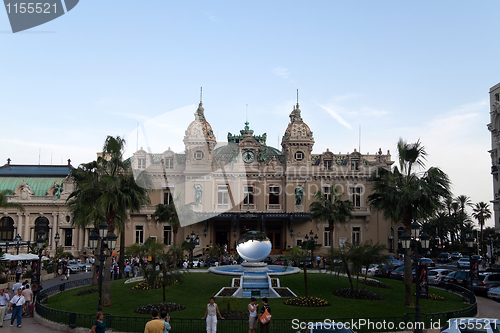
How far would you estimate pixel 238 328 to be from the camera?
58.2ft

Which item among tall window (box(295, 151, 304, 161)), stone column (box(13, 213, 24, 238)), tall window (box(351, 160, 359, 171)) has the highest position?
tall window (box(295, 151, 304, 161))

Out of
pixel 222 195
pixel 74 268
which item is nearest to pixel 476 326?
pixel 74 268

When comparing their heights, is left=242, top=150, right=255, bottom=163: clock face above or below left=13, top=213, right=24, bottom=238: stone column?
above

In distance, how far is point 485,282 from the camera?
29562 millimetres

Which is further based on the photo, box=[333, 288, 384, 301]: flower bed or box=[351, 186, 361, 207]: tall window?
box=[351, 186, 361, 207]: tall window

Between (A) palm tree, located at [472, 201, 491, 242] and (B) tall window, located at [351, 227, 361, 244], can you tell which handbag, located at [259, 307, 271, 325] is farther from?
(A) palm tree, located at [472, 201, 491, 242]

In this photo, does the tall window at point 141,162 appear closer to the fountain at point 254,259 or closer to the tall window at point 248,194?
the tall window at point 248,194

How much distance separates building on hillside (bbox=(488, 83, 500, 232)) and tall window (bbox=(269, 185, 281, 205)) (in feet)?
83.9

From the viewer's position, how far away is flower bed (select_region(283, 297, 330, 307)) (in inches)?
913

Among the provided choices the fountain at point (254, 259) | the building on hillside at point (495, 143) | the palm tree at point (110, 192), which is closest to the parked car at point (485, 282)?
the fountain at point (254, 259)

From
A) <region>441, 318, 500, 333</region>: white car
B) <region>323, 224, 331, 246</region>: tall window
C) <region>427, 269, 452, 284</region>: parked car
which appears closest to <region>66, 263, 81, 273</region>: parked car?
<region>323, 224, 331, 246</region>: tall window

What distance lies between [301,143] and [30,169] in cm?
3884

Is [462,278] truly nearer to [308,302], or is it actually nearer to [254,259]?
[308,302]

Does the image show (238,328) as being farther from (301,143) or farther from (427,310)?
(301,143)
